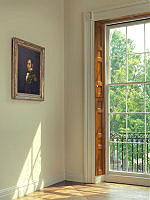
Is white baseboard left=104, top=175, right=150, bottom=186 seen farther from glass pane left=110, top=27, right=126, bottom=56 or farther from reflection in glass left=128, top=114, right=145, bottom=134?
glass pane left=110, top=27, right=126, bottom=56

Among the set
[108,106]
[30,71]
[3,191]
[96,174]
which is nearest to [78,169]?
[96,174]

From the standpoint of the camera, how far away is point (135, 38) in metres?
5.19

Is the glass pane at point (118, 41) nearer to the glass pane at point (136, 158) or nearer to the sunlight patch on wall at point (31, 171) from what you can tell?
the glass pane at point (136, 158)

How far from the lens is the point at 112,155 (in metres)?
5.34

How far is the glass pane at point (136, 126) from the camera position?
509cm

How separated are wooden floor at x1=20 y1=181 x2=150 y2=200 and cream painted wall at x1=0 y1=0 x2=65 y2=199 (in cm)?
28

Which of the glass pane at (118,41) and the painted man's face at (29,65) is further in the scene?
the glass pane at (118,41)

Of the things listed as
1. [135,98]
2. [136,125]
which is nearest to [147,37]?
[135,98]

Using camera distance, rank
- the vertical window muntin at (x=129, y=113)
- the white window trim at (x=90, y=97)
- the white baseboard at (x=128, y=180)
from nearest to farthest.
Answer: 1. the white baseboard at (x=128, y=180)
2. the vertical window muntin at (x=129, y=113)
3. the white window trim at (x=90, y=97)

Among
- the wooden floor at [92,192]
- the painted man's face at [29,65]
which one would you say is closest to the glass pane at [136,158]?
the wooden floor at [92,192]

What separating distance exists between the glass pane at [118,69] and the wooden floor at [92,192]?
5.98ft

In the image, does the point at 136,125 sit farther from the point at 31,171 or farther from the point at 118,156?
the point at 31,171

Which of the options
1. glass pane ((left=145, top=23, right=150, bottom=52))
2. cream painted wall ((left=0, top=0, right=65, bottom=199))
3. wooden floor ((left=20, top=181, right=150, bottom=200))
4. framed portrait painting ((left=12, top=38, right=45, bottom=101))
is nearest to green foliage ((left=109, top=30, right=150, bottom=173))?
glass pane ((left=145, top=23, right=150, bottom=52))

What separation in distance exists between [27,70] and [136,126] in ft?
6.81
